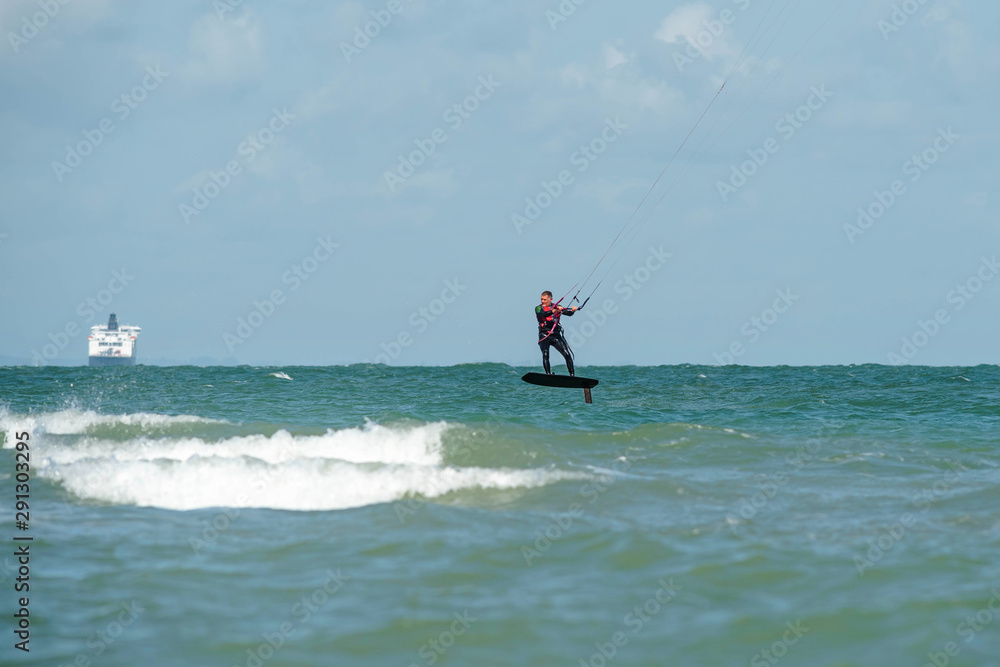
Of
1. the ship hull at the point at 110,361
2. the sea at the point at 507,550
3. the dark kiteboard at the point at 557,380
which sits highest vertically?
the ship hull at the point at 110,361

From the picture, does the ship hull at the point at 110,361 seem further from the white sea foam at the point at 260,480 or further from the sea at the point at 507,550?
the white sea foam at the point at 260,480

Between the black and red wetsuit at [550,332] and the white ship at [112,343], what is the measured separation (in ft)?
620

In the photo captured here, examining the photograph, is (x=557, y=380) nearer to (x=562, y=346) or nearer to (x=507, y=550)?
(x=562, y=346)

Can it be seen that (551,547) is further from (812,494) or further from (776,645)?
(812,494)

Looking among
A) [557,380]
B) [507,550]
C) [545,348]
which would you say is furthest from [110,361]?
[507,550]

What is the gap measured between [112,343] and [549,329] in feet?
635

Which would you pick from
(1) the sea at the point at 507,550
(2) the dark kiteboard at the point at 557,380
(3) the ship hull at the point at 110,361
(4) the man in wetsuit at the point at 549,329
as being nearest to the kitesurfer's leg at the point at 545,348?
(4) the man in wetsuit at the point at 549,329

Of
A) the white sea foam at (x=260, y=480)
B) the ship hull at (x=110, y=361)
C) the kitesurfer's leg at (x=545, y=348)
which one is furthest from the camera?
the ship hull at (x=110, y=361)

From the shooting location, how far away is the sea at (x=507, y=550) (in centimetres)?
613

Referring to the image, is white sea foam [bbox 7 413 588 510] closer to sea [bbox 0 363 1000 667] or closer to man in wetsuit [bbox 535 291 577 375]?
sea [bbox 0 363 1000 667]

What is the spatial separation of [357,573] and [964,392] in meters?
26.2

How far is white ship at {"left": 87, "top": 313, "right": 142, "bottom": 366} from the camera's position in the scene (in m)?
188

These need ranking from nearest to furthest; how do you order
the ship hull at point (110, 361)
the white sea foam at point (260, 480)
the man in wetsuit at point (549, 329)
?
the white sea foam at point (260, 480) → the man in wetsuit at point (549, 329) → the ship hull at point (110, 361)

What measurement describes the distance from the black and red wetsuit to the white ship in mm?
189113
